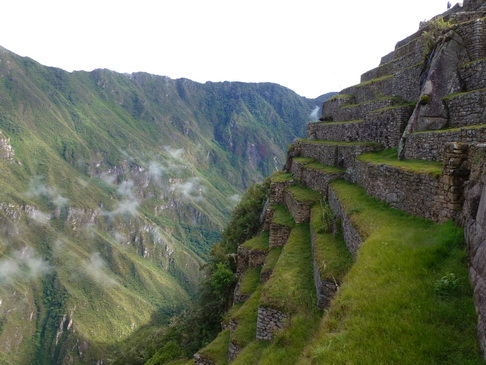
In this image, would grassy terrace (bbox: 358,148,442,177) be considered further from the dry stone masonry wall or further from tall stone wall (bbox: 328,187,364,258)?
the dry stone masonry wall

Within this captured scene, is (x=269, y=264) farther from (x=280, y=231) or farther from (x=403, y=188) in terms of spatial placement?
(x=403, y=188)

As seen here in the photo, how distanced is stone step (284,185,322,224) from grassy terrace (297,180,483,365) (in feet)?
29.2

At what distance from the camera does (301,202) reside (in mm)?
16188

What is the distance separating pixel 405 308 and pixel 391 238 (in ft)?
7.69

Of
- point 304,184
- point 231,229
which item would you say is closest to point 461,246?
point 304,184

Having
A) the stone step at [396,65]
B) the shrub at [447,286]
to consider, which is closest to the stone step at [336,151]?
the stone step at [396,65]

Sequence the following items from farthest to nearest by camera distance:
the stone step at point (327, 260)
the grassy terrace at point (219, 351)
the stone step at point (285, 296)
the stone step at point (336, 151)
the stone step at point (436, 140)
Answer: the stone step at point (336, 151) < the grassy terrace at point (219, 351) < the stone step at point (285, 296) < the stone step at point (327, 260) < the stone step at point (436, 140)

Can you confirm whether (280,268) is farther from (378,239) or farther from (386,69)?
(386,69)

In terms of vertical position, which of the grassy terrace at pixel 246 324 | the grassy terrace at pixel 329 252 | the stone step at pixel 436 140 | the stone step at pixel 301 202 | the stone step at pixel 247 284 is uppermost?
the stone step at pixel 436 140

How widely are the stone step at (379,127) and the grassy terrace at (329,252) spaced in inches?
174

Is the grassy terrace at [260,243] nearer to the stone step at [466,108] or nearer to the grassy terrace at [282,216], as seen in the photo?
the grassy terrace at [282,216]

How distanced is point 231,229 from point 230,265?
22.3 ft

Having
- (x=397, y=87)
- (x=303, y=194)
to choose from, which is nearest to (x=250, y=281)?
(x=303, y=194)

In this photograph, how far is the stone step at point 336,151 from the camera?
15.1 m
